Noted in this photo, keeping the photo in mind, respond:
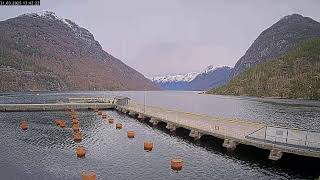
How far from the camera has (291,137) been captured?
147 feet

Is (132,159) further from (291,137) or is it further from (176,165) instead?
(291,137)

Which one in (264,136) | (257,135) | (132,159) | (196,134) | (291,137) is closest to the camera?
(291,137)

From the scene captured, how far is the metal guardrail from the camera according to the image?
4274 centimetres

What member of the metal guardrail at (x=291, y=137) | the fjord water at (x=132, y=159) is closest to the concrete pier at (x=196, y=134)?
the fjord water at (x=132, y=159)

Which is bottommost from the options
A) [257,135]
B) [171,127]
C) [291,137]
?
[171,127]

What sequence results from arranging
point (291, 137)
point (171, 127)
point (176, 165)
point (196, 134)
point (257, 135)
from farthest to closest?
1. point (171, 127)
2. point (196, 134)
3. point (257, 135)
4. point (291, 137)
5. point (176, 165)

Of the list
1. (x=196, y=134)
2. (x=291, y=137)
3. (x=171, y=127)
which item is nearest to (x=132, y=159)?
(x=196, y=134)

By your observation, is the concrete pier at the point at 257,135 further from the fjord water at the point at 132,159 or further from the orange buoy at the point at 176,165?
the orange buoy at the point at 176,165

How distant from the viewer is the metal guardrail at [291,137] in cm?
4274

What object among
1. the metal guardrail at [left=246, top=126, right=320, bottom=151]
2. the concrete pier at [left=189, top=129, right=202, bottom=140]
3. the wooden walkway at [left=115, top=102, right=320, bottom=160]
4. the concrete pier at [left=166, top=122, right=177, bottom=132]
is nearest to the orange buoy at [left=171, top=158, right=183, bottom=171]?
the wooden walkway at [left=115, top=102, right=320, bottom=160]

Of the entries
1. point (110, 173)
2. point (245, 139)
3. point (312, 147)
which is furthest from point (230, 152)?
point (110, 173)

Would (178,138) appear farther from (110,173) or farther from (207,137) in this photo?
(110,173)

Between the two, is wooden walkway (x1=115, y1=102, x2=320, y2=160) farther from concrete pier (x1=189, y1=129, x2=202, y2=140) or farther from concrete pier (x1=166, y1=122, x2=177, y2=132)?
concrete pier (x1=166, y1=122, x2=177, y2=132)

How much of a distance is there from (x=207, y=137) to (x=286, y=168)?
20.1m
